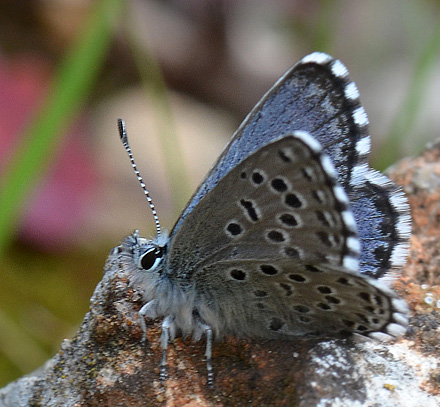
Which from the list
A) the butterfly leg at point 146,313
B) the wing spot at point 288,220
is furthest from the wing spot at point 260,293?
the butterfly leg at point 146,313

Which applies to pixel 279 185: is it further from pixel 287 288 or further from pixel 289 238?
pixel 287 288

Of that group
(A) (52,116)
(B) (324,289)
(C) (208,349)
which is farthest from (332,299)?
(A) (52,116)

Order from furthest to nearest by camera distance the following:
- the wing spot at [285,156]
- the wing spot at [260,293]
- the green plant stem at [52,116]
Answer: the green plant stem at [52,116]
the wing spot at [260,293]
the wing spot at [285,156]

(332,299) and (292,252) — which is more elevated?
(292,252)

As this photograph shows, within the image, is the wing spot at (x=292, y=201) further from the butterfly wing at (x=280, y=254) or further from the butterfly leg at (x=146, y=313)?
the butterfly leg at (x=146, y=313)

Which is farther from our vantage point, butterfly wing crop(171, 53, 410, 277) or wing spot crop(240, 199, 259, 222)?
butterfly wing crop(171, 53, 410, 277)

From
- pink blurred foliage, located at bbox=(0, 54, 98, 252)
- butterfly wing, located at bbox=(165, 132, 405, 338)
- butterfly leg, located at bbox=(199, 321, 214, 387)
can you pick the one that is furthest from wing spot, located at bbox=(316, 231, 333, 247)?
pink blurred foliage, located at bbox=(0, 54, 98, 252)

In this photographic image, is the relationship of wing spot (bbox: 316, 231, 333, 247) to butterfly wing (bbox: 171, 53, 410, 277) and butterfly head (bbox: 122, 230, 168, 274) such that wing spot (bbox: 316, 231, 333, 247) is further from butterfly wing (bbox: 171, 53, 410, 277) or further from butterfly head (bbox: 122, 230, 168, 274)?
butterfly head (bbox: 122, 230, 168, 274)
